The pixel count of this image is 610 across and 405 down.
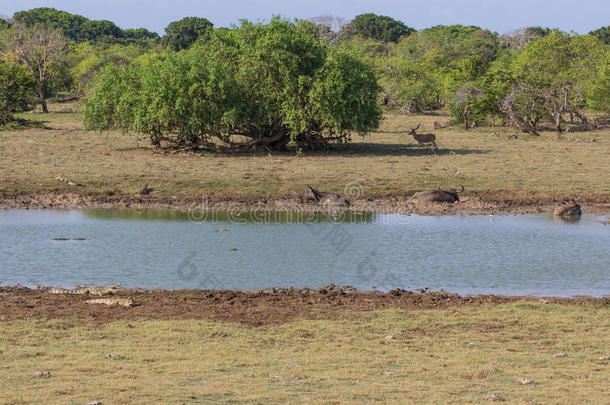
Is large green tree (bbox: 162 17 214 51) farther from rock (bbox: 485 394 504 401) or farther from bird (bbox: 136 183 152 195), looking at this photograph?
rock (bbox: 485 394 504 401)

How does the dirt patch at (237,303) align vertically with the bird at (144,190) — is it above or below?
below

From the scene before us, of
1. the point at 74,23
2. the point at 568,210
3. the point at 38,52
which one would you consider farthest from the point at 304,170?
the point at 74,23

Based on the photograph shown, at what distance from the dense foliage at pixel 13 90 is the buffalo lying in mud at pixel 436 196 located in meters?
22.8

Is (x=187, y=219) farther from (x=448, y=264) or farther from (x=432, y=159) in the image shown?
(x=432, y=159)

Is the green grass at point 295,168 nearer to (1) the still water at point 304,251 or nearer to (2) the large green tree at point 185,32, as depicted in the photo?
(1) the still water at point 304,251

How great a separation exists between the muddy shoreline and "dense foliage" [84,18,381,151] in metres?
6.48

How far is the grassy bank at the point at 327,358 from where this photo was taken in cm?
622

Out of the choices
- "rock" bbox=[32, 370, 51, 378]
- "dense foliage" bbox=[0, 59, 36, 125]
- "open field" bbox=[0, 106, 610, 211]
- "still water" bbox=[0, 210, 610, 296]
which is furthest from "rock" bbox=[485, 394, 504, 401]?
"dense foliage" bbox=[0, 59, 36, 125]

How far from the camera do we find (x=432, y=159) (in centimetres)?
2633

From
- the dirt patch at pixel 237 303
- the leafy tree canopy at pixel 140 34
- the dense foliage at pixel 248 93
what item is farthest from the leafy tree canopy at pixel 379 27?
the dirt patch at pixel 237 303

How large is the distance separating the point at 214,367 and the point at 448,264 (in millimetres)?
7126

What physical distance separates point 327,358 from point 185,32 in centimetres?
9189

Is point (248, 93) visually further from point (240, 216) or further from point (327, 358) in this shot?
point (327, 358)

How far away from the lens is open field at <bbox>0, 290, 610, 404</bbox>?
6.24 metres
